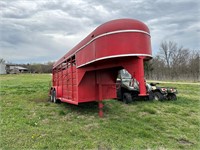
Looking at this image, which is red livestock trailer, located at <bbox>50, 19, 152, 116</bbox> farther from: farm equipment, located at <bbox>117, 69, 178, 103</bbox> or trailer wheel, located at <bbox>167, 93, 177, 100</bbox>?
trailer wheel, located at <bbox>167, 93, 177, 100</bbox>

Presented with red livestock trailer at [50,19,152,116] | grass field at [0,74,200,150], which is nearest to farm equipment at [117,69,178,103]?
grass field at [0,74,200,150]

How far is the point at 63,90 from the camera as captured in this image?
7.53 meters

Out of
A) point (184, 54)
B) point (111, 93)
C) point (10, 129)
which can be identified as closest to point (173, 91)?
point (111, 93)

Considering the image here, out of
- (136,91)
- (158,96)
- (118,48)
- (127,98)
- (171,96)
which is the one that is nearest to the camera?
(118,48)

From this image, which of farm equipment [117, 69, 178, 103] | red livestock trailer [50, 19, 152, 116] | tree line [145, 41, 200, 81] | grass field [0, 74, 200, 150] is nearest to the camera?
grass field [0, 74, 200, 150]

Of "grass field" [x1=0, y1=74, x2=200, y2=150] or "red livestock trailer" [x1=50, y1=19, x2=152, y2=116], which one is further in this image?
"red livestock trailer" [x1=50, y1=19, x2=152, y2=116]

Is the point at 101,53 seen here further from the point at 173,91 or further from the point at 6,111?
the point at 173,91

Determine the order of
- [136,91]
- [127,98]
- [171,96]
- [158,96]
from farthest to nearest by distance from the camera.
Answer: [171,96], [158,96], [136,91], [127,98]

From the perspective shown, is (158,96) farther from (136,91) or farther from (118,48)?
(118,48)

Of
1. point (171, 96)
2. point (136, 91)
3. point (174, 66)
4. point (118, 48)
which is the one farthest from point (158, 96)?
point (174, 66)

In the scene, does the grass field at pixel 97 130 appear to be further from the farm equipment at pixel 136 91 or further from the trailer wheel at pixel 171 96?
the trailer wheel at pixel 171 96

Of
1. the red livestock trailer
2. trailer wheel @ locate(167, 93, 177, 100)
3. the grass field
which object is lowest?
the grass field

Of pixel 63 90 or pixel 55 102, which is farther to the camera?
pixel 55 102

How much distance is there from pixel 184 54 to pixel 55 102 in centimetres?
4052
